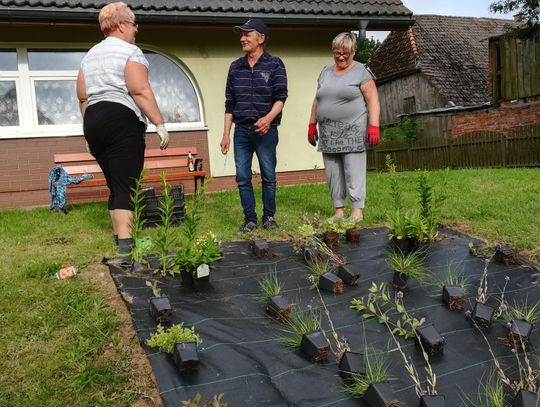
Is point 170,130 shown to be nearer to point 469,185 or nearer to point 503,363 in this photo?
point 469,185

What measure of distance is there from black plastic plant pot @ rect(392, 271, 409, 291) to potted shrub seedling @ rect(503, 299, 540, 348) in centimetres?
61

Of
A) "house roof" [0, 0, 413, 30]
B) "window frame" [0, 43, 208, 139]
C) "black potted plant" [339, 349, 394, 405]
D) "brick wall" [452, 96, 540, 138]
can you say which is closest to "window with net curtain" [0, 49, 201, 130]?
"window frame" [0, 43, 208, 139]

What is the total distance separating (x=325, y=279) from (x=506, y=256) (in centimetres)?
140

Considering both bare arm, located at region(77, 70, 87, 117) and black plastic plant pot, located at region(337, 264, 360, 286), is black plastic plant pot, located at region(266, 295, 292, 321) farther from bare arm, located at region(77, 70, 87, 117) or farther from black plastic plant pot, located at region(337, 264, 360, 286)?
bare arm, located at region(77, 70, 87, 117)

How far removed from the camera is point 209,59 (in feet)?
30.2

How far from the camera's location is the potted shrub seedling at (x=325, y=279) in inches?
125

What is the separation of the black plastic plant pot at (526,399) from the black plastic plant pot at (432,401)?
10.5 inches

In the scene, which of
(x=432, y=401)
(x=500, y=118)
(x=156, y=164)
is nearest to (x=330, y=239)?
(x=432, y=401)

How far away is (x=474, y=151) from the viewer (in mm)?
17047

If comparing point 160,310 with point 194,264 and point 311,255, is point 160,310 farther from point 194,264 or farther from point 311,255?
point 311,255

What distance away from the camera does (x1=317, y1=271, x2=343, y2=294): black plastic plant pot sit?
3.18m

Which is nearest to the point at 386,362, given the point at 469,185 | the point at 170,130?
the point at 469,185

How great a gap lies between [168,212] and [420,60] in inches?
913

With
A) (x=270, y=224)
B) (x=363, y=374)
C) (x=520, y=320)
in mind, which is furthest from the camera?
(x=270, y=224)
